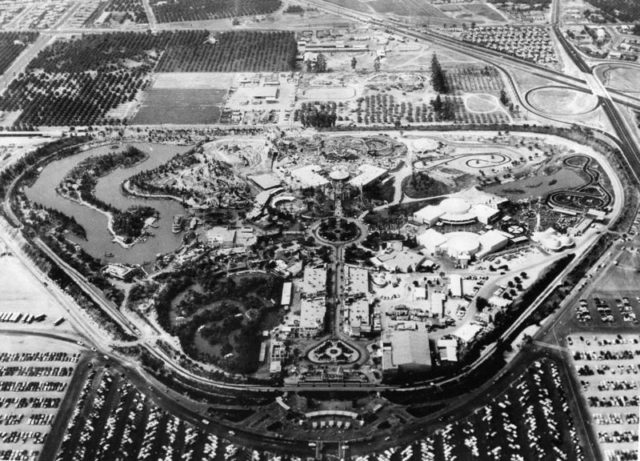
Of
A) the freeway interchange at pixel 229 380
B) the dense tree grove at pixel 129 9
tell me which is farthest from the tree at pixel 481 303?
the dense tree grove at pixel 129 9

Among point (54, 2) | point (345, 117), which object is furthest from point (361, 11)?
point (54, 2)

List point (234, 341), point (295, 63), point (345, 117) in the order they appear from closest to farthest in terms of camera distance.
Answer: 1. point (234, 341)
2. point (345, 117)
3. point (295, 63)

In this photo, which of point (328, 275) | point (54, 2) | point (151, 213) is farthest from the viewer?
point (54, 2)

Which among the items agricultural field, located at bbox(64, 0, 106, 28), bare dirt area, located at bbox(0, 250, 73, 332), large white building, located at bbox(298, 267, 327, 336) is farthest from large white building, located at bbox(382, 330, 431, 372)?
agricultural field, located at bbox(64, 0, 106, 28)

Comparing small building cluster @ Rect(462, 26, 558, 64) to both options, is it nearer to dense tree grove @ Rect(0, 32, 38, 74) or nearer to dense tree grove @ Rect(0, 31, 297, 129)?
dense tree grove @ Rect(0, 31, 297, 129)

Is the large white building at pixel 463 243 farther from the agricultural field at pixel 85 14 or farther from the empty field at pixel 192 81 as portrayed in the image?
the agricultural field at pixel 85 14

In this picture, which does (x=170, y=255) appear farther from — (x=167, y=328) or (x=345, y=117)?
(x=345, y=117)
